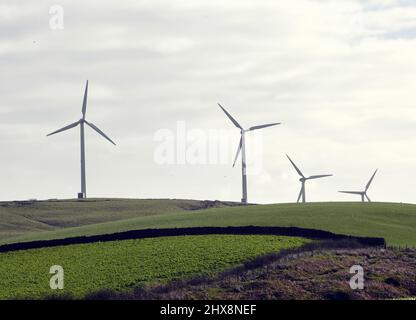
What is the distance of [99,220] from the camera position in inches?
7613

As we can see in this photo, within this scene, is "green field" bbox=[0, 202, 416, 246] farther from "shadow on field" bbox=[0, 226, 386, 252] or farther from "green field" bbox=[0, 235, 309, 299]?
"green field" bbox=[0, 235, 309, 299]

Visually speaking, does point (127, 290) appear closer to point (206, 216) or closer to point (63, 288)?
point (63, 288)

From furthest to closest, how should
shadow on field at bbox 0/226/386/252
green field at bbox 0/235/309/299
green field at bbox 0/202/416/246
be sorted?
green field at bbox 0/202/416/246 < shadow on field at bbox 0/226/386/252 < green field at bbox 0/235/309/299

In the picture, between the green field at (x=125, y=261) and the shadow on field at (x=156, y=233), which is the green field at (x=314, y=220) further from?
the green field at (x=125, y=261)

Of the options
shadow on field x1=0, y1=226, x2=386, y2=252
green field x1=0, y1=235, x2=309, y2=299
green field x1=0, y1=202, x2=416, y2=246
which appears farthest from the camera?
green field x1=0, y1=202, x2=416, y2=246

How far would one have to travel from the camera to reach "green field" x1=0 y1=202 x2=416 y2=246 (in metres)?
108

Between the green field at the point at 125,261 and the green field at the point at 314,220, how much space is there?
9.54 meters

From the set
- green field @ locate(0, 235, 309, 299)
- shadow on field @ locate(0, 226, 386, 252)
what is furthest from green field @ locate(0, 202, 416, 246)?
green field @ locate(0, 235, 309, 299)

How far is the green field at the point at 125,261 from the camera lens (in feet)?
286

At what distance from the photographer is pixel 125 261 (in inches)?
3755

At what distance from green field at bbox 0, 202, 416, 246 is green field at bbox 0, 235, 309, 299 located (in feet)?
31.3

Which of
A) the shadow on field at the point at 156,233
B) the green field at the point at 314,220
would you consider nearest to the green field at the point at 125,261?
the shadow on field at the point at 156,233

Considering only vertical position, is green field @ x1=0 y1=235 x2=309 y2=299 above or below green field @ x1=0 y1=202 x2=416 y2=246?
below
